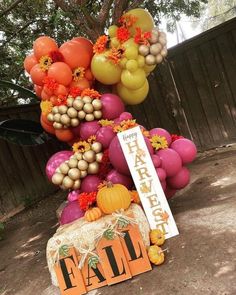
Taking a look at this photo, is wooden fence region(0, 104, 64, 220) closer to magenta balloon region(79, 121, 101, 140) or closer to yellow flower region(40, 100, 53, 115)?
yellow flower region(40, 100, 53, 115)

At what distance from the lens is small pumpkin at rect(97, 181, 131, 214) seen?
10.0 feet

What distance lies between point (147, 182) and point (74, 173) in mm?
887

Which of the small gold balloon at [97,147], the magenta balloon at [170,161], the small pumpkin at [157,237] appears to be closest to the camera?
the small pumpkin at [157,237]

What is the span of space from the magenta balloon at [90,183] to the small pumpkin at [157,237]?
2.91 feet

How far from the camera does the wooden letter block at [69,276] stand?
2.72 metres

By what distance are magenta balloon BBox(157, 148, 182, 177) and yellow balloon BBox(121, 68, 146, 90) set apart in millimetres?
910

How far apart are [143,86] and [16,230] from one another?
2.86 m

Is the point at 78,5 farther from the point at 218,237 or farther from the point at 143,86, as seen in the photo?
the point at 218,237

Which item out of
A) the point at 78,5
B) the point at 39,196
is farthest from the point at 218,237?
the point at 39,196

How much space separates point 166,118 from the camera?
6734 mm

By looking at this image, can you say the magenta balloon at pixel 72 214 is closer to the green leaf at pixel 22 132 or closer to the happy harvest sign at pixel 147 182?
the happy harvest sign at pixel 147 182

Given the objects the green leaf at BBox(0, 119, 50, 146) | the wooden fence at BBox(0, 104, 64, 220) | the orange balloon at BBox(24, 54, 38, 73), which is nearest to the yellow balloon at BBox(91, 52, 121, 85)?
the orange balloon at BBox(24, 54, 38, 73)

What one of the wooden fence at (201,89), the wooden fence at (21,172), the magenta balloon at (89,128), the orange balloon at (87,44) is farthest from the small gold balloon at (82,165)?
the wooden fence at (201,89)

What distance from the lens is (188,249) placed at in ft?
9.21
